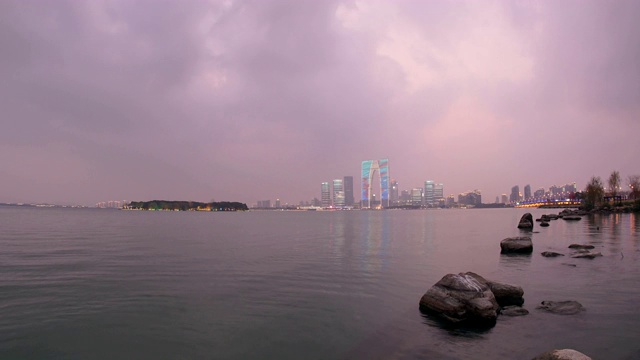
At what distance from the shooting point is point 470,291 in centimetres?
1535

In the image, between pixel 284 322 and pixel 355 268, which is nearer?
pixel 284 322

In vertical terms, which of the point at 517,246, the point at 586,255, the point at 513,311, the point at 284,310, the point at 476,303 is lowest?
the point at 284,310

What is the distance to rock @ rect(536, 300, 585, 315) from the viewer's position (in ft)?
52.7

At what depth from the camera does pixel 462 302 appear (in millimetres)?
15016

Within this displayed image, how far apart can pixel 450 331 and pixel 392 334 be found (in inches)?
87.9

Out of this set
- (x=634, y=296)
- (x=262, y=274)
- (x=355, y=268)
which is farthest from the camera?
(x=355, y=268)

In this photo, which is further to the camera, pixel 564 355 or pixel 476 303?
pixel 476 303

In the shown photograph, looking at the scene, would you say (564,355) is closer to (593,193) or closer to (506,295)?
(506,295)

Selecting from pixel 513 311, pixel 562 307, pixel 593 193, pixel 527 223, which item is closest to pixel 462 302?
pixel 513 311

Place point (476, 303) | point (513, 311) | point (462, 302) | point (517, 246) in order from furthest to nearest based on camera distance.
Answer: point (517, 246) → point (513, 311) → point (462, 302) → point (476, 303)

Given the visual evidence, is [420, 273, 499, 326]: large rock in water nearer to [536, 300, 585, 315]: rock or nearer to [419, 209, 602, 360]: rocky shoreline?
[419, 209, 602, 360]: rocky shoreline

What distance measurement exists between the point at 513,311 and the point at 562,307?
8.51 feet

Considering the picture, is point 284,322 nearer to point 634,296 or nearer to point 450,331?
point 450,331

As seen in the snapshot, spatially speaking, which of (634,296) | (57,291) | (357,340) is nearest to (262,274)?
(57,291)
